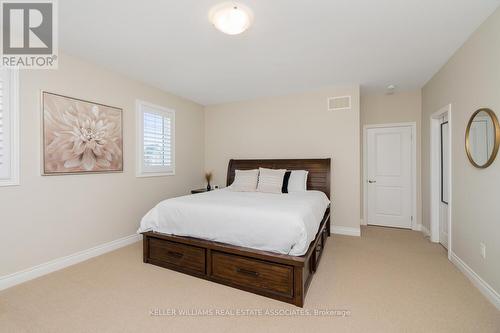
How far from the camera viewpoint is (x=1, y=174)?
222cm

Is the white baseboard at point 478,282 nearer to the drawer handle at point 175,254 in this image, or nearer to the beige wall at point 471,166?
the beige wall at point 471,166

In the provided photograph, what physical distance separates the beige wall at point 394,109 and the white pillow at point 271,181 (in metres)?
2.00

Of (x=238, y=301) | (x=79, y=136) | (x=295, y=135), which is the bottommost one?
(x=238, y=301)

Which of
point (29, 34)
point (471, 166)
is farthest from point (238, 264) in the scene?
point (29, 34)

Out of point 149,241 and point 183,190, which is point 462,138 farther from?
point 183,190

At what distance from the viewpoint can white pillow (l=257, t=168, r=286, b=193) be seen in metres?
3.60

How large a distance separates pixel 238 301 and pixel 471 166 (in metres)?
2.75

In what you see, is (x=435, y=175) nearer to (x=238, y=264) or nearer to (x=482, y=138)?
(x=482, y=138)

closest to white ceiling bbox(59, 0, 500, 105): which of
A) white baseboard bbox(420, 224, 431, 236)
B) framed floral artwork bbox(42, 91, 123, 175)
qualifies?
framed floral artwork bbox(42, 91, 123, 175)

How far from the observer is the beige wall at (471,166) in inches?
79.0

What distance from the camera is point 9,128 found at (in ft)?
7.47

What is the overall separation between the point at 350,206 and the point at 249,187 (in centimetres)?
180

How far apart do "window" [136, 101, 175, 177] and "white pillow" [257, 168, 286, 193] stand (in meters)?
1.78

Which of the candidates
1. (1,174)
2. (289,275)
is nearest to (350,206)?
(289,275)
